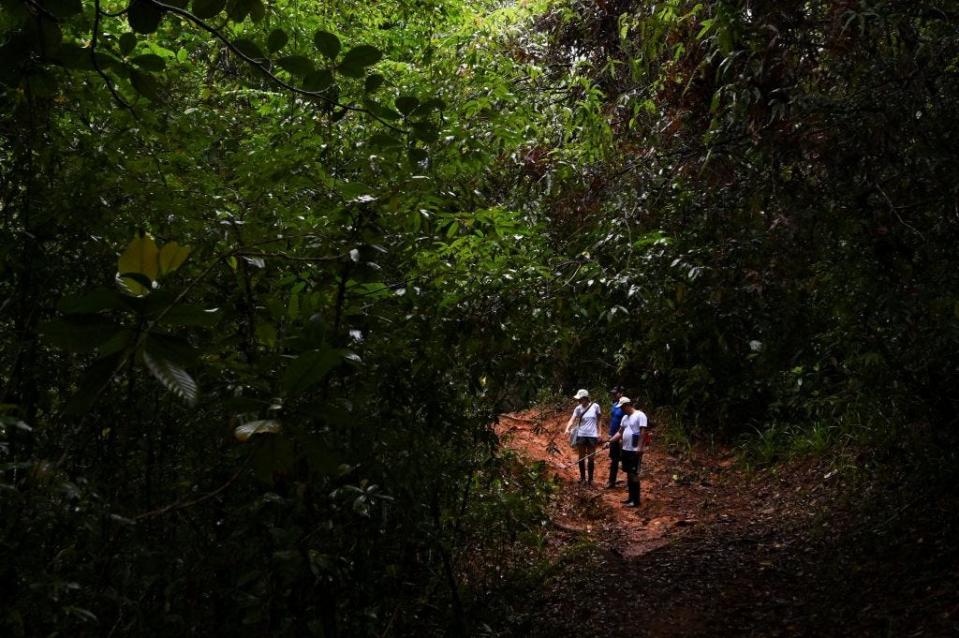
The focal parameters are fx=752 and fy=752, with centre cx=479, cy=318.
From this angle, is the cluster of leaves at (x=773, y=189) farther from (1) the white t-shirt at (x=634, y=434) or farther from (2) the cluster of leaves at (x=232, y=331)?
(1) the white t-shirt at (x=634, y=434)

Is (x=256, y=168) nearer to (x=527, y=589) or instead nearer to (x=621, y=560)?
(x=527, y=589)

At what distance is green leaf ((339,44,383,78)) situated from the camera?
1856 mm

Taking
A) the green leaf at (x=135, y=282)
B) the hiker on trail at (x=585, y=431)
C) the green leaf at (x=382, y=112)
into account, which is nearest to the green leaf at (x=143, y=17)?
the green leaf at (x=382, y=112)

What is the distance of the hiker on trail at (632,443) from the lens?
10828 mm

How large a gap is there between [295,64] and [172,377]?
36.6 inches

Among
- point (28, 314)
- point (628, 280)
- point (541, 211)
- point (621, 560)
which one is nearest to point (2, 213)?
point (28, 314)

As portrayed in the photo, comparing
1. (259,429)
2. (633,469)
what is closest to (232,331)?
(259,429)

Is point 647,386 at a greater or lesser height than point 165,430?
greater

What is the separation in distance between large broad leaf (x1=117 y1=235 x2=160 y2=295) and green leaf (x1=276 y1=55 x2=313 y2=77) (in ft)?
2.00

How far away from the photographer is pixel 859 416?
9.75m

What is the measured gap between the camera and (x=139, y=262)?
147 centimetres

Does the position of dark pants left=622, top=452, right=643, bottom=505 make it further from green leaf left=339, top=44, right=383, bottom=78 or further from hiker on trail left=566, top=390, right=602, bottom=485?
green leaf left=339, top=44, right=383, bottom=78

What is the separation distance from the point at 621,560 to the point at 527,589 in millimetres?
1570

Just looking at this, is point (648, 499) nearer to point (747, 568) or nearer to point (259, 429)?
point (747, 568)
